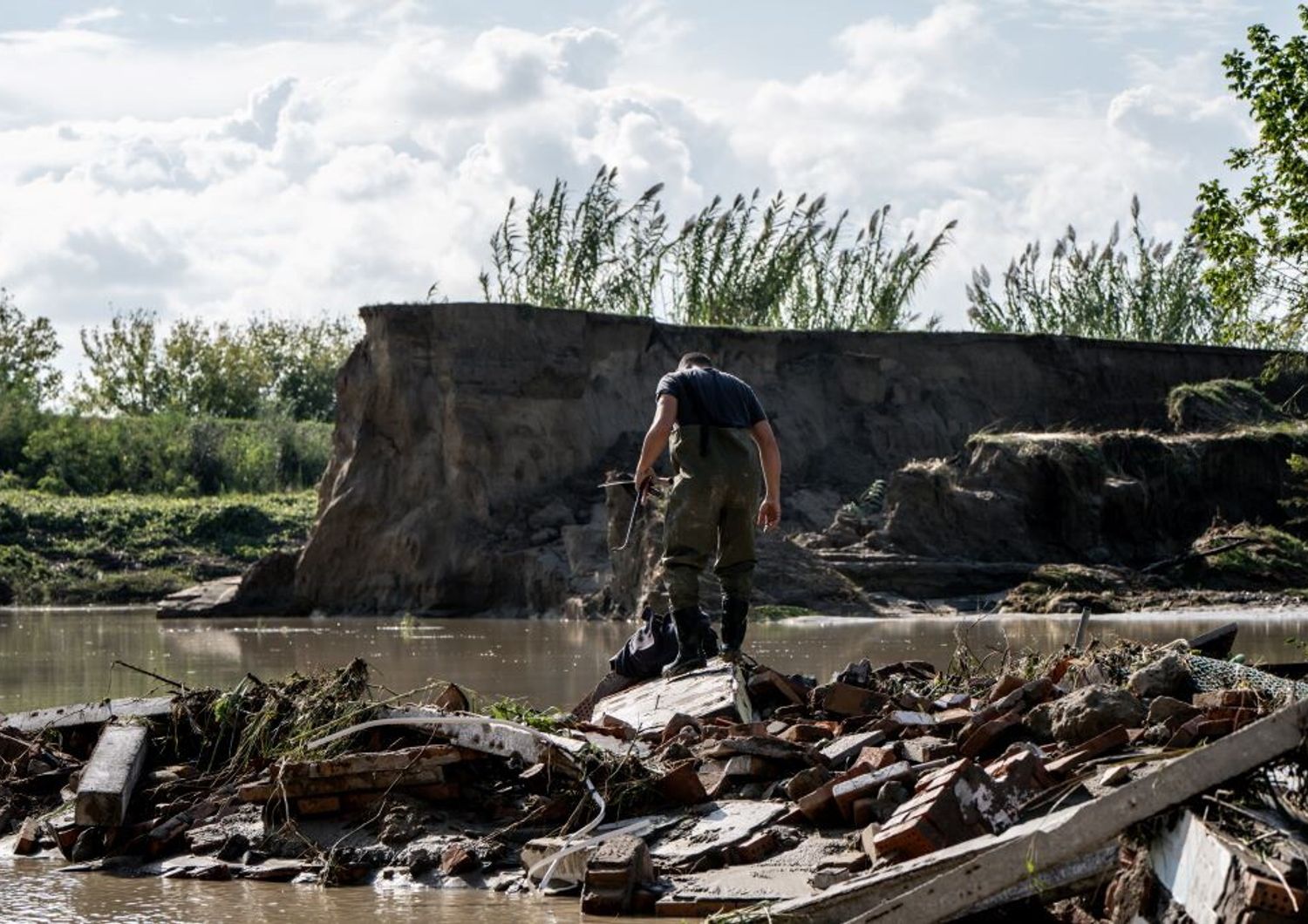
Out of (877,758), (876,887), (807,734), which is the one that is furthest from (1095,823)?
(807,734)

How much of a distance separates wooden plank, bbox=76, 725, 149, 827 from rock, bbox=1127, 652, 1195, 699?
13.8ft

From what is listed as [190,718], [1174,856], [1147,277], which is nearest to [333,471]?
[1147,277]

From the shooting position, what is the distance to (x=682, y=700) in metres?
8.41

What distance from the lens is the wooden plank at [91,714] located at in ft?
27.2

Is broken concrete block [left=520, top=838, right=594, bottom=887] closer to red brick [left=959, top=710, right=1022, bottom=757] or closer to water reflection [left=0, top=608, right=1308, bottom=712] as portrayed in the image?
red brick [left=959, top=710, right=1022, bottom=757]

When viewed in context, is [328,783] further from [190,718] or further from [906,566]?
[906,566]

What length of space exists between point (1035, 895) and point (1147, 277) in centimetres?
3355

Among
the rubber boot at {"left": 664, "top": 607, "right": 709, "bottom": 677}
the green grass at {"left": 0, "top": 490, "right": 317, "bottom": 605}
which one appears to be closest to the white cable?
the rubber boot at {"left": 664, "top": 607, "right": 709, "bottom": 677}

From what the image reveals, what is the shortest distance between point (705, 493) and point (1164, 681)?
2.75 m

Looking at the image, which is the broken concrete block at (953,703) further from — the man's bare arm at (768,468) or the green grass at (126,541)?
the green grass at (126,541)

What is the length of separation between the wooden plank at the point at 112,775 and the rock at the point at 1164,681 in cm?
421

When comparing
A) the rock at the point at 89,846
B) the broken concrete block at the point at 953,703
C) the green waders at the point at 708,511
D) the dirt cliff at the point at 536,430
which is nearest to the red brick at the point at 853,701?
the broken concrete block at the point at 953,703

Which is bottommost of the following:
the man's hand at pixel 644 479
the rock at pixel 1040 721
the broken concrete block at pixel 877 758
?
the broken concrete block at pixel 877 758

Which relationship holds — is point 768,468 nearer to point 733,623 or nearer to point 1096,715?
point 733,623
